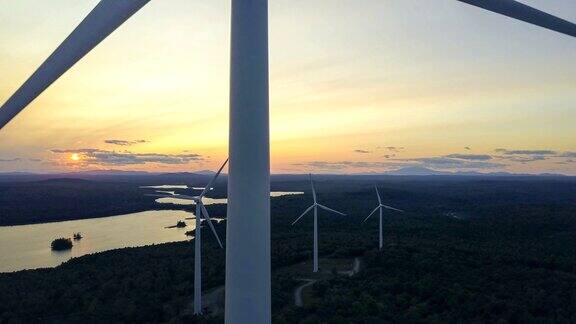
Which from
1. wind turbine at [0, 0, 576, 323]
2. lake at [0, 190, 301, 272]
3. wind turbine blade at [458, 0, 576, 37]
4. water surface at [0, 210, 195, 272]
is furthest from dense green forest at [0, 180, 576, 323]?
wind turbine blade at [458, 0, 576, 37]

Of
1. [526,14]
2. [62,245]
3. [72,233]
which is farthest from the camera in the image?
[72,233]

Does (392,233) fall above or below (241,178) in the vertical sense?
below

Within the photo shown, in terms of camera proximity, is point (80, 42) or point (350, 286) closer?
point (80, 42)

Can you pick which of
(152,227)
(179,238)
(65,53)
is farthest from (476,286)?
(152,227)

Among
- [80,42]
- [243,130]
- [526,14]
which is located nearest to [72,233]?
[80,42]

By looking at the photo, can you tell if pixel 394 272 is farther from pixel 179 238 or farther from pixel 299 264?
pixel 179 238

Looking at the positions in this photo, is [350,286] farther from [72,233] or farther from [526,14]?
[72,233]

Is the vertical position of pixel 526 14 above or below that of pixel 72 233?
above

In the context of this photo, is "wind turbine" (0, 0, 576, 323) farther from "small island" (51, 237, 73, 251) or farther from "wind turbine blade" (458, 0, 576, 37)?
"small island" (51, 237, 73, 251)
